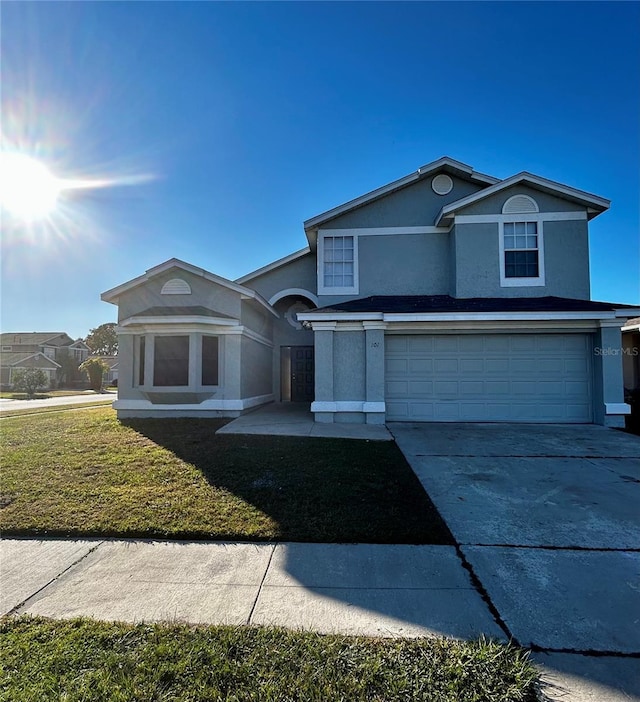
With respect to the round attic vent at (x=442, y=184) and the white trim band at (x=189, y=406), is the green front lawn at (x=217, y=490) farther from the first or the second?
the round attic vent at (x=442, y=184)

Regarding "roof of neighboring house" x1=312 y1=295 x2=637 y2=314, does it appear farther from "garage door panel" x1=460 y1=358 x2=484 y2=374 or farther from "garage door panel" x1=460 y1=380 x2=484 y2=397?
"garage door panel" x1=460 y1=380 x2=484 y2=397

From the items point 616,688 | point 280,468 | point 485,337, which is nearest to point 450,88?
point 485,337

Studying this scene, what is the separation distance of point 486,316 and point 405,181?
18.5 ft

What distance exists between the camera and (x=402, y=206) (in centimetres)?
1279

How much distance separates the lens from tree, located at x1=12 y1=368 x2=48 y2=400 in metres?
29.5

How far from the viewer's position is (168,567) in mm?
3240

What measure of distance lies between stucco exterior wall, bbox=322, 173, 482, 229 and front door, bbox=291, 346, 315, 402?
5.13m

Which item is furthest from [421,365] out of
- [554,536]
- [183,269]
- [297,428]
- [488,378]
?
[183,269]

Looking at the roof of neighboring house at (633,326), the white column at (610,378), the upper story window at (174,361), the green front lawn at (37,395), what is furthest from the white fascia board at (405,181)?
the green front lawn at (37,395)

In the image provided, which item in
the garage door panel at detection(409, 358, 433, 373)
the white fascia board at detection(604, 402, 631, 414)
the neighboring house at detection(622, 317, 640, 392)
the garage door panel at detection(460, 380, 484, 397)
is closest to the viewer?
the white fascia board at detection(604, 402, 631, 414)

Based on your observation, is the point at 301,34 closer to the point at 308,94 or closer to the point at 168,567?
the point at 308,94

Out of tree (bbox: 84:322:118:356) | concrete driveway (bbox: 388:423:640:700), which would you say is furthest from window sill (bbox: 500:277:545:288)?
tree (bbox: 84:322:118:356)

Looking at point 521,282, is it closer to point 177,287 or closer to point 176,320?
point 176,320

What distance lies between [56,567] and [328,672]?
2669 mm
